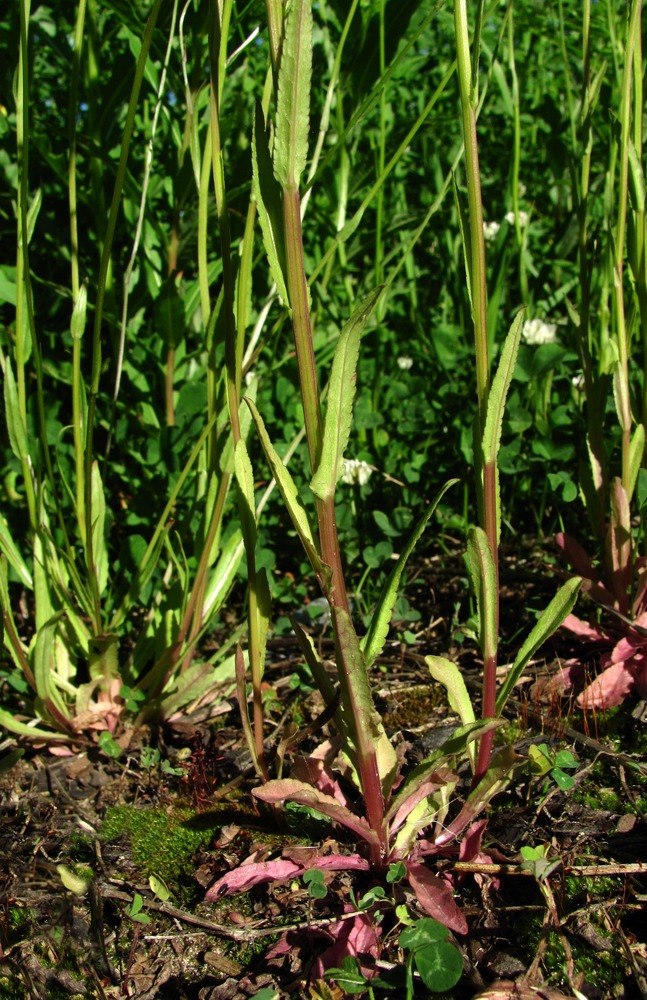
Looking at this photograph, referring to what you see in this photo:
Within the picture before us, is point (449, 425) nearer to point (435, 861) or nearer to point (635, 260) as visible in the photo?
point (635, 260)

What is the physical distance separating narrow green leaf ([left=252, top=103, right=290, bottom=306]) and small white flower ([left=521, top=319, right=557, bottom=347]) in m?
1.11

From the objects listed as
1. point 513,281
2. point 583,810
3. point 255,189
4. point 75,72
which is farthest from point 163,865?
point 513,281

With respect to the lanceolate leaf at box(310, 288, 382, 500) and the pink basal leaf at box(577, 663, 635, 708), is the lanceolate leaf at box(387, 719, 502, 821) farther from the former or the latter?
the pink basal leaf at box(577, 663, 635, 708)

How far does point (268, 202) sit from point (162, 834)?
85 centimetres

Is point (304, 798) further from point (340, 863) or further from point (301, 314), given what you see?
point (301, 314)

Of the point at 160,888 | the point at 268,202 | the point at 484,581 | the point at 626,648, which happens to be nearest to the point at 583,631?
the point at 626,648

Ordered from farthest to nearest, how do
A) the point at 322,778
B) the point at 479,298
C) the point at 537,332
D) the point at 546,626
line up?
1. the point at 537,332
2. the point at 322,778
3. the point at 546,626
4. the point at 479,298

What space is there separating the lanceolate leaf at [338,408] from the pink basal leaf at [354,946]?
49 cm

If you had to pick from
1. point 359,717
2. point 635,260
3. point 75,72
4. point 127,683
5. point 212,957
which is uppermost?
point 75,72

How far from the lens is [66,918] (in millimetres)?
1015

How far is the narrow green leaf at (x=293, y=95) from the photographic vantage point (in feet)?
2.34

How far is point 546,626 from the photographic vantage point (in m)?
0.96

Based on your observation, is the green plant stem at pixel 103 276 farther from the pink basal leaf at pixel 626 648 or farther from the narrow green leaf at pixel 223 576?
the pink basal leaf at pixel 626 648

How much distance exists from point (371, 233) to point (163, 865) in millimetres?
1384
